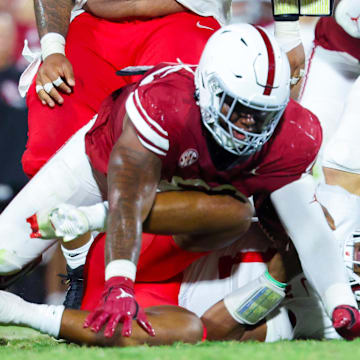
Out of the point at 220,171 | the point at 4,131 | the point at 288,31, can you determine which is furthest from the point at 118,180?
the point at 4,131

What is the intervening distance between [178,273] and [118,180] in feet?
2.16

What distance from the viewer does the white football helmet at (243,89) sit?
2270mm

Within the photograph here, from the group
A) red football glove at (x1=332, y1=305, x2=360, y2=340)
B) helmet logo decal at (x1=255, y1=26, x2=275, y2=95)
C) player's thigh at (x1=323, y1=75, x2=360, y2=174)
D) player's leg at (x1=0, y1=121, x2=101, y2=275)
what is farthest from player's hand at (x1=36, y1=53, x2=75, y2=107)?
red football glove at (x1=332, y1=305, x2=360, y2=340)

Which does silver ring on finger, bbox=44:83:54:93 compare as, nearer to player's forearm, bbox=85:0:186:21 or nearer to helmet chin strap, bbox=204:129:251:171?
player's forearm, bbox=85:0:186:21

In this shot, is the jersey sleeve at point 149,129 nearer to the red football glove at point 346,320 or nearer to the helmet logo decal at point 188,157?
the helmet logo decal at point 188,157

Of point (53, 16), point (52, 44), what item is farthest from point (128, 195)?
point (53, 16)

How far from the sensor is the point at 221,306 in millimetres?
2645

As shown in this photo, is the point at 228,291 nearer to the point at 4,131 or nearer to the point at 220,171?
the point at 220,171

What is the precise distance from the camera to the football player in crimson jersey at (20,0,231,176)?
2.90 metres

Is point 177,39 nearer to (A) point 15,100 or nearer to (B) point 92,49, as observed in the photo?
(B) point 92,49

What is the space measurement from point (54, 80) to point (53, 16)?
344mm

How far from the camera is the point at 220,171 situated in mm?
2416

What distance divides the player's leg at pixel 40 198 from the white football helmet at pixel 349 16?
4.35 ft

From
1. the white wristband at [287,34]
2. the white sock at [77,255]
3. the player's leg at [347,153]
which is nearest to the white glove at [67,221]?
the white sock at [77,255]
